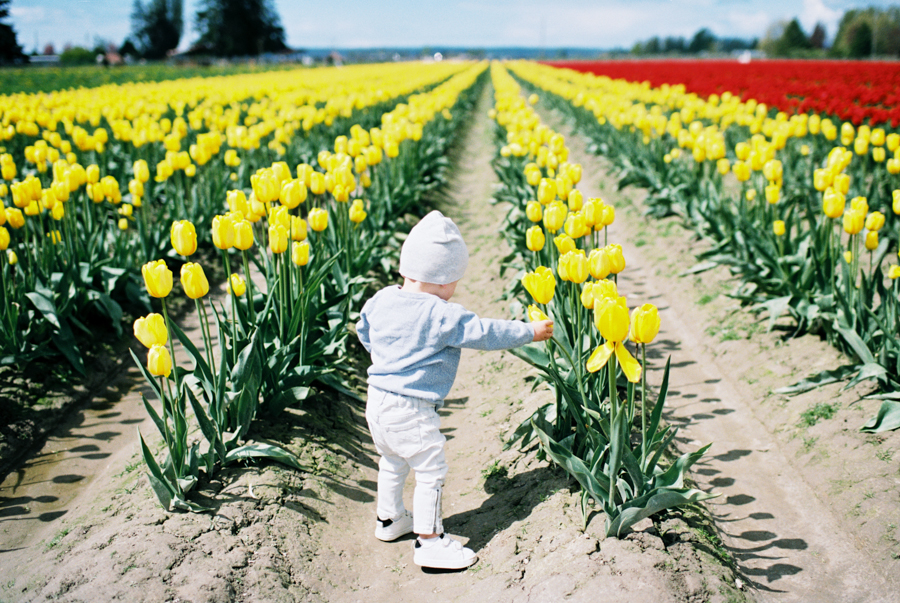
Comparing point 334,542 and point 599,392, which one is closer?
point 334,542

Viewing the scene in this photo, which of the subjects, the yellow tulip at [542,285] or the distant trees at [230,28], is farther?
the distant trees at [230,28]

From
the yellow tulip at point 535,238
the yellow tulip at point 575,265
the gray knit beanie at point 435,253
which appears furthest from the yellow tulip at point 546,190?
the gray knit beanie at point 435,253

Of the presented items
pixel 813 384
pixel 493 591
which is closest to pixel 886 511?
pixel 813 384

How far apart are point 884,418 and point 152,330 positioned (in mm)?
3792

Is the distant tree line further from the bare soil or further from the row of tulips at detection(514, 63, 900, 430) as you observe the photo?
the bare soil

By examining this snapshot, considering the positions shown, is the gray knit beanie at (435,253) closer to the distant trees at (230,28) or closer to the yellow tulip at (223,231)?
the yellow tulip at (223,231)

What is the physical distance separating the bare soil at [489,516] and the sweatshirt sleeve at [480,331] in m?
0.88

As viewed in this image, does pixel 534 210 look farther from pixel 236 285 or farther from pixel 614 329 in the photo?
pixel 614 329

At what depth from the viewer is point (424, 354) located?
115 inches

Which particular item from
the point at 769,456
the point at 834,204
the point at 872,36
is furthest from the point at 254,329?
the point at 872,36

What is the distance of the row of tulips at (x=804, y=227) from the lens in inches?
166

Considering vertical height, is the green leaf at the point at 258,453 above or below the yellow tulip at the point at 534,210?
below

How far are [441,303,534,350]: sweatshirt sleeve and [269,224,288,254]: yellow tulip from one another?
1137mm

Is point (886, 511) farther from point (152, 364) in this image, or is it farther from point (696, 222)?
point (696, 222)
